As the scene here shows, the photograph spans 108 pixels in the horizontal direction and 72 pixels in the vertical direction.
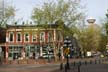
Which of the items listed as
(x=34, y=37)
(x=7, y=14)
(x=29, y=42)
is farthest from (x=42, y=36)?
→ (x=7, y=14)

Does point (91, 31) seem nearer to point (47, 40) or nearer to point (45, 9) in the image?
point (47, 40)

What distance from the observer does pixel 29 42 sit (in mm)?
90625

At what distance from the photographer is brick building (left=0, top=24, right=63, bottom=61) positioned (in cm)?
8838

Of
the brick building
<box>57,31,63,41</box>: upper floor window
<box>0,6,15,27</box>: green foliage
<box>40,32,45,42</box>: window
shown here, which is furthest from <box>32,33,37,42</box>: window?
<box>0,6,15,27</box>: green foliage

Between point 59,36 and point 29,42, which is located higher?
point 59,36

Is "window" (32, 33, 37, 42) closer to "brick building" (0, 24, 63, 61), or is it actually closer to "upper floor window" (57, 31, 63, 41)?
"brick building" (0, 24, 63, 61)

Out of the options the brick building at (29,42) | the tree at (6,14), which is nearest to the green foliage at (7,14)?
the tree at (6,14)

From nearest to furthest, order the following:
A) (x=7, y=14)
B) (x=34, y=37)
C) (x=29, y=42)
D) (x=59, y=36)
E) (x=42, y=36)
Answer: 1. (x=7, y=14)
2. (x=59, y=36)
3. (x=34, y=37)
4. (x=42, y=36)
5. (x=29, y=42)

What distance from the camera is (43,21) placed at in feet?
243

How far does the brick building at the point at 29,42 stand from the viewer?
88.4 metres

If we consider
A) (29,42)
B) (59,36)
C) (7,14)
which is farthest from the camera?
(29,42)

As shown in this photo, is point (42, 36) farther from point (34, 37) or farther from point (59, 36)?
point (59, 36)

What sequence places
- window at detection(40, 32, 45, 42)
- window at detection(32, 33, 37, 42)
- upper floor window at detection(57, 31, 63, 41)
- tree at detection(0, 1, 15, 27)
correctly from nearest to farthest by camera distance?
tree at detection(0, 1, 15, 27) < upper floor window at detection(57, 31, 63, 41) < window at detection(32, 33, 37, 42) < window at detection(40, 32, 45, 42)

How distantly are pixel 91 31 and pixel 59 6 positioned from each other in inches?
2021
